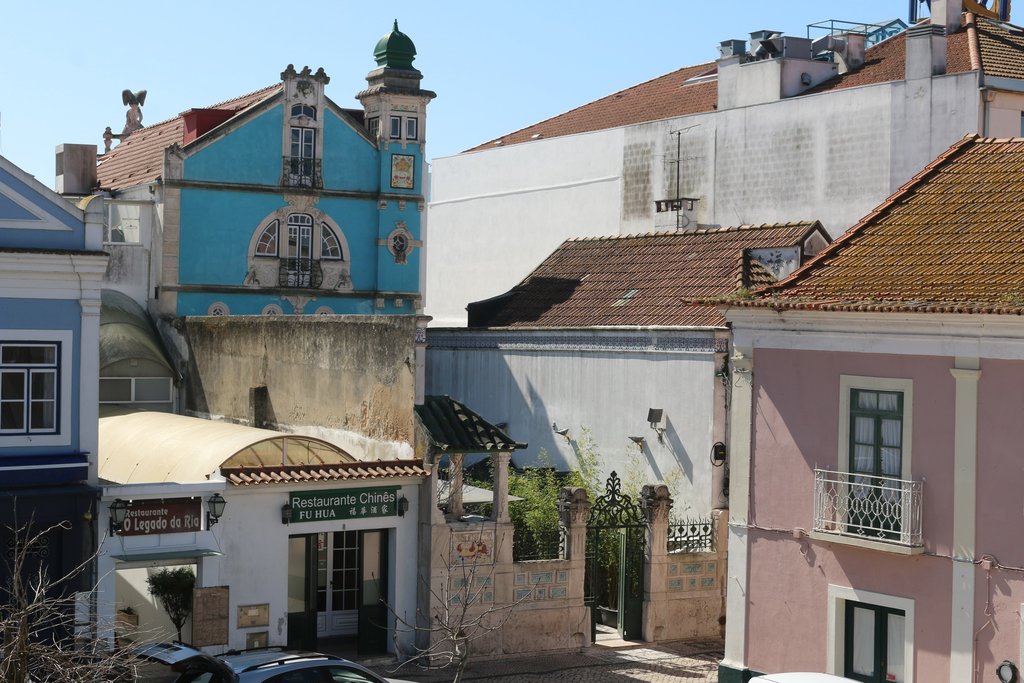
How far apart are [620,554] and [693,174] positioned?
19.2 m

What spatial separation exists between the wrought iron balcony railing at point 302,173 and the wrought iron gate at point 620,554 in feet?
48.3

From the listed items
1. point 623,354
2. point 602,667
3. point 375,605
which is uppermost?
point 623,354

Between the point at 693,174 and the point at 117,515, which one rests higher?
the point at 693,174

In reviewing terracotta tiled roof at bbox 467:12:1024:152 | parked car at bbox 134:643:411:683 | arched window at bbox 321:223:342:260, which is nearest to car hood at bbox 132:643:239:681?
parked car at bbox 134:643:411:683

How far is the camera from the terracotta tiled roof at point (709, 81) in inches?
1409

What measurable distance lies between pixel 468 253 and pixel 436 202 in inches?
118

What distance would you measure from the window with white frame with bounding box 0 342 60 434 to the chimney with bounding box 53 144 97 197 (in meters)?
19.9

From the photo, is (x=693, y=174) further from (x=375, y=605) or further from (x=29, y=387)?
(x=29, y=387)

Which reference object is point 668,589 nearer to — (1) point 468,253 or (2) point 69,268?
(2) point 69,268

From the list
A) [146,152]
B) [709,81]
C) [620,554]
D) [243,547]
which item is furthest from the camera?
[709,81]

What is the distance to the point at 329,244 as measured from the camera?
119 feet

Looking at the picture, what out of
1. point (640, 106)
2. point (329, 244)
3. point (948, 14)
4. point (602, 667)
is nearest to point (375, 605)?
point (602, 667)

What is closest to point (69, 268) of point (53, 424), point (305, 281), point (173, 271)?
point (53, 424)

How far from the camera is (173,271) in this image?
1314 inches
